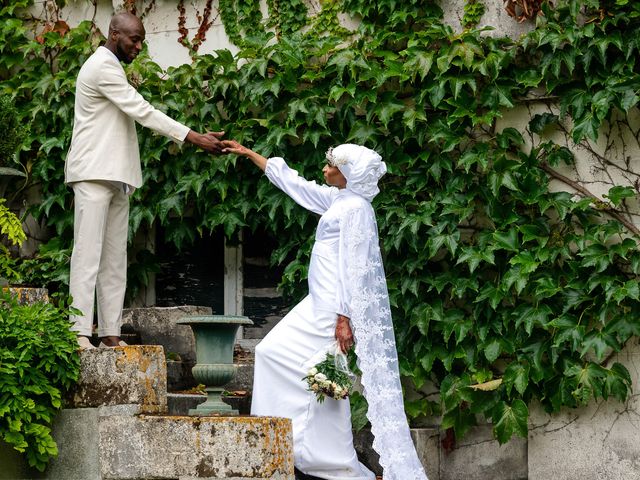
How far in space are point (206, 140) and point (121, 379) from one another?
5.37 feet

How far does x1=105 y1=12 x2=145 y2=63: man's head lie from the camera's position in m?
6.33

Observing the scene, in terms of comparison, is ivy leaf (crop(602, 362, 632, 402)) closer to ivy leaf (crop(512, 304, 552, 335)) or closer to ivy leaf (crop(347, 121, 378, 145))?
ivy leaf (crop(512, 304, 552, 335))

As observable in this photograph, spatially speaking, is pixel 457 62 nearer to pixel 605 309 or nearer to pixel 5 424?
pixel 605 309

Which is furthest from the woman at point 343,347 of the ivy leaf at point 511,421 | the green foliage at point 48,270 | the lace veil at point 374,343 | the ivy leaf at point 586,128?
the green foliage at point 48,270

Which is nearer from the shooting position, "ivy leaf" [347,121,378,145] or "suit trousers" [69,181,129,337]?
"suit trousers" [69,181,129,337]

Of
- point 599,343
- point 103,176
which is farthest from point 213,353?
point 599,343

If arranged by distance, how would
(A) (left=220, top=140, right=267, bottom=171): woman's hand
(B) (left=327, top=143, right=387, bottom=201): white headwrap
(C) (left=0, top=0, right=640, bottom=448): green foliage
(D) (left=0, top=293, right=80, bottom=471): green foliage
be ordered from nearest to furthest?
(D) (left=0, top=293, right=80, bottom=471): green foliage, (B) (left=327, top=143, right=387, bottom=201): white headwrap, (C) (left=0, top=0, right=640, bottom=448): green foliage, (A) (left=220, top=140, right=267, bottom=171): woman's hand

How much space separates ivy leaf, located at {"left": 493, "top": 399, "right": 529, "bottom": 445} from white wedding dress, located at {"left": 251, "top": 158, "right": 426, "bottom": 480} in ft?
2.47

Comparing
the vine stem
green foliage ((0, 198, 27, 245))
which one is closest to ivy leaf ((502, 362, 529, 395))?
the vine stem

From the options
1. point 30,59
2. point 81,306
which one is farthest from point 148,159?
point 81,306

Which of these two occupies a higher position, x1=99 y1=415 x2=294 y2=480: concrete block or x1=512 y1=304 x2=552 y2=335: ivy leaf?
x1=512 y1=304 x2=552 y2=335: ivy leaf

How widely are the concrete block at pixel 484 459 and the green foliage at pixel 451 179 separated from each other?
0.48 feet

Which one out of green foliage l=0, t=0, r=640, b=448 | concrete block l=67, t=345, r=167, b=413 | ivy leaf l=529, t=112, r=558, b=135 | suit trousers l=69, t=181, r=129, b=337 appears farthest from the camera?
ivy leaf l=529, t=112, r=558, b=135

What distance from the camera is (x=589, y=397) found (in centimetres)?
675
